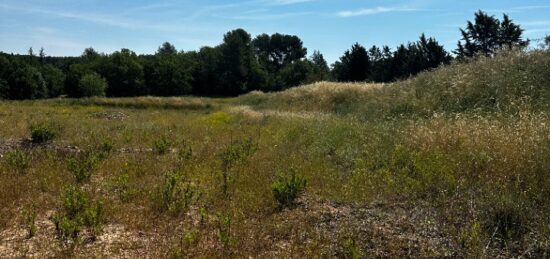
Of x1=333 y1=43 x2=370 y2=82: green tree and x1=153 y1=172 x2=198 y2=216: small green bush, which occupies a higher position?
x1=333 y1=43 x2=370 y2=82: green tree

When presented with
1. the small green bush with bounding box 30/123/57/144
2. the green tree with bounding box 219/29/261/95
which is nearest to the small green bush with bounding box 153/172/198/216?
the small green bush with bounding box 30/123/57/144

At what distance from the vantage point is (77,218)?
231 inches

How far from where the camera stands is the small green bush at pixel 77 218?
5562mm

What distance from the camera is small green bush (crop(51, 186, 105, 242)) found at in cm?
556

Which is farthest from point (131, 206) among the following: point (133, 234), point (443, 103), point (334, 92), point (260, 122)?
point (334, 92)

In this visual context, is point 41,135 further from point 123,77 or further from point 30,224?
point 123,77

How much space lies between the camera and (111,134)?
16047 mm

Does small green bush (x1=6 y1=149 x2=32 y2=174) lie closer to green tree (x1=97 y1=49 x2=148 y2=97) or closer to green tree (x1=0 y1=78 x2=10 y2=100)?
green tree (x1=0 y1=78 x2=10 y2=100)

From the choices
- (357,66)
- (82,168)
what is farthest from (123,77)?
(82,168)

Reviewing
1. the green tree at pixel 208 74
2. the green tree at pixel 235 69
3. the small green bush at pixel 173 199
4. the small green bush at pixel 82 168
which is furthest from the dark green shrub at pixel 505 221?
the green tree at pixel 208 74

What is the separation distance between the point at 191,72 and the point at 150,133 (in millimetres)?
65063

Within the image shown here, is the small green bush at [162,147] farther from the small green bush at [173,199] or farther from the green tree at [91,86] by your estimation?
the green tree at [91,86]

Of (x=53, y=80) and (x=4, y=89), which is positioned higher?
(x=53, y=80)

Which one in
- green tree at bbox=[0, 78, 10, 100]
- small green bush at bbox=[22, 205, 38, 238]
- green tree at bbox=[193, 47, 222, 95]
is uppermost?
green tree at bbox=[193, 47, 222, 95]
